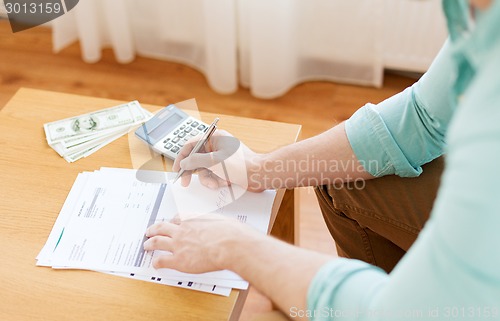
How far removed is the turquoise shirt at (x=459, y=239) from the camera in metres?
0.61

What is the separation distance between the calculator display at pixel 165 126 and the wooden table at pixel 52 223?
0.05 metres

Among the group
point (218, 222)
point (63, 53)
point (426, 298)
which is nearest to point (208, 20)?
point (63, 53)

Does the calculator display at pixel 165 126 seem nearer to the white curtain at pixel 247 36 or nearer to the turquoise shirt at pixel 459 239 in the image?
the turquoise shirt at pixel 459 239

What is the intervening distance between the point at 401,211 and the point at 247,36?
1141 millimetres

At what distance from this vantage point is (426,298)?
69 cm

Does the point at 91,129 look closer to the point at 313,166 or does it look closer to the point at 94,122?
the point at 94,122

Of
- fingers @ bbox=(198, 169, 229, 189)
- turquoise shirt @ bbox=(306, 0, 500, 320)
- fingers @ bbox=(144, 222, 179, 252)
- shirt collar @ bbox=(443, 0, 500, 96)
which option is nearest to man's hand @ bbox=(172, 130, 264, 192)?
fingers @ bbox=(198, 169, 229, 189)

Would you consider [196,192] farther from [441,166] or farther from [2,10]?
[2,10]

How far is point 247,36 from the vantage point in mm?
2100

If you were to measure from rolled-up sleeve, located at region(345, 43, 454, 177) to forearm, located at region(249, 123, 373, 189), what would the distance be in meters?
0.02

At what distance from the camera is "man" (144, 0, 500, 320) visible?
62 cm

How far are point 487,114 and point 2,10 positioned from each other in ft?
7.17

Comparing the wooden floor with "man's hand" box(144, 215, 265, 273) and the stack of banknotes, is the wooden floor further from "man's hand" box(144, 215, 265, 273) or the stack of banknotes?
"man's hand" box(144, 215, 265, 273)

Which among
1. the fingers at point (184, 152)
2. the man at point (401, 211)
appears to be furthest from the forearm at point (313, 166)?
the fingers at point (184, 152)
